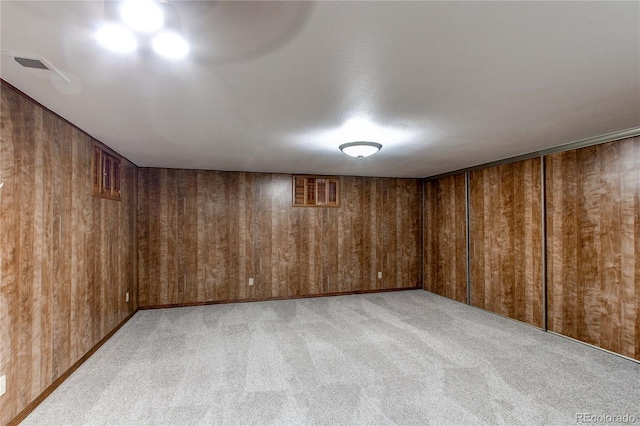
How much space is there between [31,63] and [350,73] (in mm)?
1761

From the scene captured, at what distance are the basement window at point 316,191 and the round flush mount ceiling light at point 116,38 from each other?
13.2ft

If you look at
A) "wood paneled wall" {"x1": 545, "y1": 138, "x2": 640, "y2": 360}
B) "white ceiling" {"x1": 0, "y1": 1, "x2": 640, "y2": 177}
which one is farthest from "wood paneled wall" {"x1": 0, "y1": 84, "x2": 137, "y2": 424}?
"wood paneled wall" {"x1": 545, "y1": 138, "x2": 640, "y2": 360}

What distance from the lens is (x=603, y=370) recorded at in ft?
8.95

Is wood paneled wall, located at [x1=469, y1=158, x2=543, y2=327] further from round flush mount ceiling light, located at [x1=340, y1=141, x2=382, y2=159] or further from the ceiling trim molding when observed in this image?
round flush mount ceiling light, located at [x1=340, y1=141, x2=382, y2=159]

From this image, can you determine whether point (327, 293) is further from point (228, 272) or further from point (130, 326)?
point (130, 326)

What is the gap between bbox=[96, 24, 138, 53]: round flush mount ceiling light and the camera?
Result: 4.24 ft

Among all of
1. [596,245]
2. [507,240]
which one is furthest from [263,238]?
[596,245]

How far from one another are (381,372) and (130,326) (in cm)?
331

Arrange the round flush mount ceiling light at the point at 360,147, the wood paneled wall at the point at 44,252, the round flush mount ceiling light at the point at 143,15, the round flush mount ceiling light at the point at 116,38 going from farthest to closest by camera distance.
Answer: the round flush mount ceiling light at the point at 360,147, the wood paneled wall at the point at 44,252, the round flush mount ceiling light at the point at 116,38, the round flush mount ceiling light at the point at 143,15

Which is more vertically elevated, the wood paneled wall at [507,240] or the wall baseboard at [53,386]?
the wood paneled wall at [507,240]

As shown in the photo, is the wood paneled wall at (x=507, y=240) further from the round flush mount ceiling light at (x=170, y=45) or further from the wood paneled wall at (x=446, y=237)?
the round flush mount ceiling light at (x=170, y=45)

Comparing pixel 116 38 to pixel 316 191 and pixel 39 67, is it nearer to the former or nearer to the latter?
pixel 39 67

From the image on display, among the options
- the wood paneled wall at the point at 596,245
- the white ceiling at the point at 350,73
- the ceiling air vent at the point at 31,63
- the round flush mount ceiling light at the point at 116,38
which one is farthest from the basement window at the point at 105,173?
the wood paneled wall at the point at 596,245

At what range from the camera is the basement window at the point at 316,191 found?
548 centimetres
